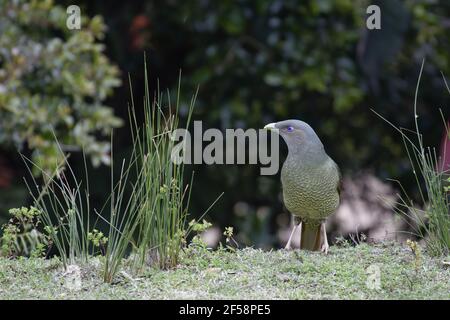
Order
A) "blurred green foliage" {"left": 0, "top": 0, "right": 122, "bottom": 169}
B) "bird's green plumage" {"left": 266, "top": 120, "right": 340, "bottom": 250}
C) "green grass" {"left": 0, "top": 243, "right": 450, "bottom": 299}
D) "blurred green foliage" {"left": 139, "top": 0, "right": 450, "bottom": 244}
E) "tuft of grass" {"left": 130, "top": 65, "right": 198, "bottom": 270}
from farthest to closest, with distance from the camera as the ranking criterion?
"blurred green foliage" {"left": 139, "top": 0, "right": 450, "bottom": 244}, "blurred green foliage" {"left": 0, "top": 0, "right": 122, "bottom": 169}, "bird's green plumage" {"left": 266, "top": 120, "right": 340, "bottom": 250}, "tuft of grass" {"left": 130, "top": 65, "right": 198, "bottom": 270}, "green grass" {"left": 0, "top": 243, "right": 450, "bottom": 299}

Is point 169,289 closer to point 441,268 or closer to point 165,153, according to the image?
point 165,153

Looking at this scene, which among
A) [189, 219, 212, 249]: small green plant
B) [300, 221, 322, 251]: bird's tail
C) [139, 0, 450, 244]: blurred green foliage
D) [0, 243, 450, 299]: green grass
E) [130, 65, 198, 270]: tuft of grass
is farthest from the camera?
[139, 0, 450, 244]: blurred green foliage

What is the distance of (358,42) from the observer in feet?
21.9

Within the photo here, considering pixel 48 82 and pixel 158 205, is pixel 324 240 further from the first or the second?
pixel 48 82

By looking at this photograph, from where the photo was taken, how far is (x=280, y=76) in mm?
6496

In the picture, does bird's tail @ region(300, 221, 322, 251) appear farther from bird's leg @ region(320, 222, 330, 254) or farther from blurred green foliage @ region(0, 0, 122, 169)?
blurred green foliage @ region(0, 0, 122, 169)

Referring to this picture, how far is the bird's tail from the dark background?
5.56 ft

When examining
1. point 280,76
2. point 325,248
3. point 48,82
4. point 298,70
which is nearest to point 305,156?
point 325,248

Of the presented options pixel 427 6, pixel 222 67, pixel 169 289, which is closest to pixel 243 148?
pixel 222 67

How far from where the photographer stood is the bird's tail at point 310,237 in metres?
4.71

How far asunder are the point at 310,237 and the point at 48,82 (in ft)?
9.03

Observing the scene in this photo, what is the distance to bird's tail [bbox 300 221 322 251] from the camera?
471 centimetres

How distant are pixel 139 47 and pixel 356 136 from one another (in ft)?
7.13

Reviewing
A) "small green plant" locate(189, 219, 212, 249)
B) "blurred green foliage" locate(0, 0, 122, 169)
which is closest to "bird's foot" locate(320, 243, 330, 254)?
"small green plant" locate(189, 219, 212, 249)
